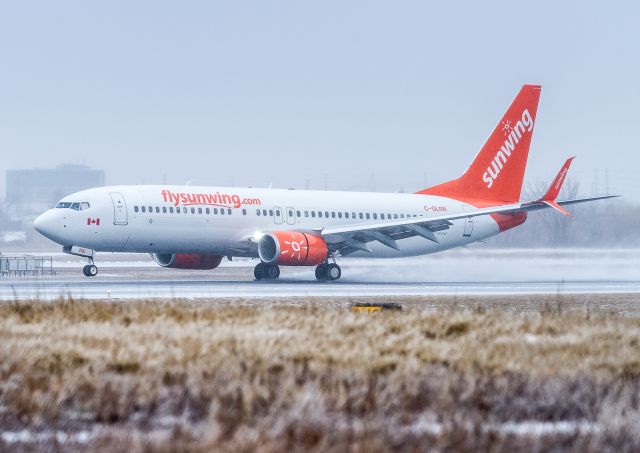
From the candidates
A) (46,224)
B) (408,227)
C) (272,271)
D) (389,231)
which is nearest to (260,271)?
(272,271)

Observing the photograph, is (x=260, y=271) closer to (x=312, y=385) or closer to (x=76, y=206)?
(x=76, y=206)

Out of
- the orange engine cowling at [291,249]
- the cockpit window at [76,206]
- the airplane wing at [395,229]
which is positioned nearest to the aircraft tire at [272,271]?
the orange engine cowling at [291,249]

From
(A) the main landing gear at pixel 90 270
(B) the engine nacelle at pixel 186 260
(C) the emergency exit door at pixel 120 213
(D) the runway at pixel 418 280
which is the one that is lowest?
(D) the runway at pixel 418 280

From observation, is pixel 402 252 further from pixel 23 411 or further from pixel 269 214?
pixel 23 411

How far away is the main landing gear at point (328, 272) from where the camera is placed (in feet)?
152

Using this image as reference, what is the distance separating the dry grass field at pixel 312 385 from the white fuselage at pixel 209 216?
91.7ft

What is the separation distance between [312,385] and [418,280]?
129 feet

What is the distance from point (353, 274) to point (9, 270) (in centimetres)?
1735

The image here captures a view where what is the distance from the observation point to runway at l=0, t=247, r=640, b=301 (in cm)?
3412

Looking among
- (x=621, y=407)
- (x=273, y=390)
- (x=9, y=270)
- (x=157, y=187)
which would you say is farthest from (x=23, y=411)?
(x=9, y=270)

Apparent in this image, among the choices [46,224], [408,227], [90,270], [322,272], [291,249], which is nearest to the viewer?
[46,224]

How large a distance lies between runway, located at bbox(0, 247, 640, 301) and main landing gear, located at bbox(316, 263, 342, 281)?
347 millimetres

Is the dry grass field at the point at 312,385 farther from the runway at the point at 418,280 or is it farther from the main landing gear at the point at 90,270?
the main landing gear at the point at 90,270

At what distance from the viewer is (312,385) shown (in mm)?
9648
